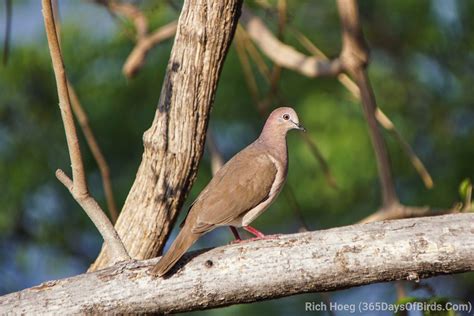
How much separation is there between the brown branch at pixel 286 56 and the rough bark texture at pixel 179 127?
3.44ft

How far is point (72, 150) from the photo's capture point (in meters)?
3.66

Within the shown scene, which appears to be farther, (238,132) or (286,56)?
(238,132)

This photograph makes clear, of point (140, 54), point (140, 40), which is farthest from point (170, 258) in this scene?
point (140, 40)

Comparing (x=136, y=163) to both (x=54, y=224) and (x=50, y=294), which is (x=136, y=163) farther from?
(x=50, y=294)

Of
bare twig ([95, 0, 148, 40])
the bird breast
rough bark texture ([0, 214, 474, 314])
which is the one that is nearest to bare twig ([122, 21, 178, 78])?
bare twig ([95, 0, 148, 40])

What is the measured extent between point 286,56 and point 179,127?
52.0 inches

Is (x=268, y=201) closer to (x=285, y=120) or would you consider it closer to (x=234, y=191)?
(x=234, y=191)

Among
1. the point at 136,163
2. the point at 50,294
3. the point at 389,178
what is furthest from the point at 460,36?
the point at 50,294

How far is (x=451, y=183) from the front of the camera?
670cm

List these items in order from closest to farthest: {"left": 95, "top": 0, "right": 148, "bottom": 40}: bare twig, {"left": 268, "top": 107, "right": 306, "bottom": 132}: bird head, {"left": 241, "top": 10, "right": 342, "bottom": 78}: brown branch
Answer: {"left": 268, "top": 107, "right": 306, "bottom": 132}: bird head
{"left": 241, "top": 10, "right": 342, "bottom": 78}: brown branch
{"left": 95, "top": 0, "right": 148, "bottom": 40}: bare twig

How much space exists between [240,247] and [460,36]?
4226mm

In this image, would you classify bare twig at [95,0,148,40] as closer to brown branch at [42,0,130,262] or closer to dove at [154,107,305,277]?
dove at [154,107,305,277]

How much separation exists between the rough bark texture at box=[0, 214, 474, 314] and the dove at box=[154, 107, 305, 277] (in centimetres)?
21

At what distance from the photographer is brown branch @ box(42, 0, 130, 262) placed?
3.52 metres
